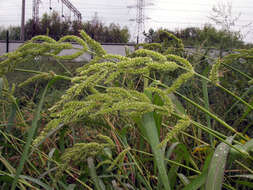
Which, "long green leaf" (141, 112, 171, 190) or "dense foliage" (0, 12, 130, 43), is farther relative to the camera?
"dense foliage" (0, 12, 130, 43)

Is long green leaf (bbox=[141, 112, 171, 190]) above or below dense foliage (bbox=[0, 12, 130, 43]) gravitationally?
below

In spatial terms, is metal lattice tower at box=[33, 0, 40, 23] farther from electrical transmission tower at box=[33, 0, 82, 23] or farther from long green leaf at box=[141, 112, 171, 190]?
long green leaf at box=[141, 112, 171, 190]

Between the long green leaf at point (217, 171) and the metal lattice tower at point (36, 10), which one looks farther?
the metal lattice tower at point (36, 10)

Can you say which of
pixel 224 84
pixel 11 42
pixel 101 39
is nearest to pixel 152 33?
pixel 224 84

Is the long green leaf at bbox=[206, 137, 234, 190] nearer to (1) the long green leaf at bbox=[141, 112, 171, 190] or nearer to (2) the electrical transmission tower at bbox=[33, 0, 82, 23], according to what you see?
(1) the long green leaf at bbox=[141, 112, 171, 190]

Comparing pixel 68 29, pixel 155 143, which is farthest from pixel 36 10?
pixel 155 143

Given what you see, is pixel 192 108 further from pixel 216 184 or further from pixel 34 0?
pixel 34 0

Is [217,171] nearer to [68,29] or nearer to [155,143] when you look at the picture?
[155,143]

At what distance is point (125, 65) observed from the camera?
0.59 m

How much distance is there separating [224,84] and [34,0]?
67.2 feet

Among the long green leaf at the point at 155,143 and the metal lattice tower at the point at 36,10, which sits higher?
the metal lattice tower at the point at 36,10

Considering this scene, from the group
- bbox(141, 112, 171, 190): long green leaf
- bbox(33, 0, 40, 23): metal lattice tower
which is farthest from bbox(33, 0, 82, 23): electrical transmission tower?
bbox(141, 112, 171, 190): long green leaf

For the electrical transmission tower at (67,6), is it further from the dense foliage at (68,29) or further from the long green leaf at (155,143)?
the long green leaf at (155,143)

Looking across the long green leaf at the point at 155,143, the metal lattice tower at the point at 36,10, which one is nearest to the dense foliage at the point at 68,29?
the metal lattice tower at the point at 36,10
